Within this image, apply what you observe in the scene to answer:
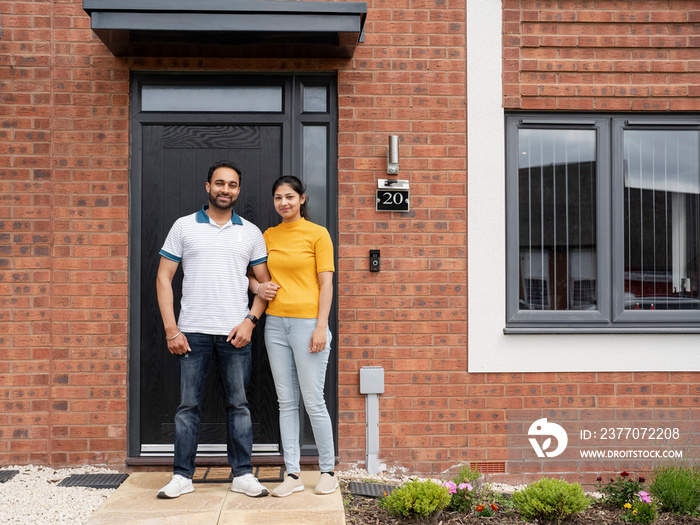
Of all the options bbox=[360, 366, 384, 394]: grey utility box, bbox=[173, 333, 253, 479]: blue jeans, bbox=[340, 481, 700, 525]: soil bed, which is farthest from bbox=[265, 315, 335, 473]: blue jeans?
bbox=[360, 366, 384, 394]: grey utility box

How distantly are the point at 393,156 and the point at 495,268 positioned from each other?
115 cm

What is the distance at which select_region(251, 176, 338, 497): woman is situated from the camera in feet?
12.6

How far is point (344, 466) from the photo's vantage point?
454 centimetres

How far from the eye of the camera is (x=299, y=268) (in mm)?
3867

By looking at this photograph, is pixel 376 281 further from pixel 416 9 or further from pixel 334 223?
pixel 416 9

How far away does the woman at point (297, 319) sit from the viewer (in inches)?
151

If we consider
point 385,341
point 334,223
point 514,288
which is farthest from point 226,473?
point 514,288

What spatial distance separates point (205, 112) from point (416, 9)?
180 cm

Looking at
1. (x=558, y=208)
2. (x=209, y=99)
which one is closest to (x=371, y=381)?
(x=558, y=208)

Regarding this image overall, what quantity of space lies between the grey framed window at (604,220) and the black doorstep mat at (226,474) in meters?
2.13

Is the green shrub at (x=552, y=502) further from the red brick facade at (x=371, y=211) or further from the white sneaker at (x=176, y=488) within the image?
the white sneaker at (x=176, y=488)

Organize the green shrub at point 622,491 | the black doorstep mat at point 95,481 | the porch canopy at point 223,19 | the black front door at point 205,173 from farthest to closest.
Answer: the black front door at point 205,173 < the black doorstep mat at point 95,481 < the porch canopy at point 223,19 < the green shrub at point 622,491

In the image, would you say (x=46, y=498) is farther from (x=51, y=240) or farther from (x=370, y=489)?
(x=370, y=489)

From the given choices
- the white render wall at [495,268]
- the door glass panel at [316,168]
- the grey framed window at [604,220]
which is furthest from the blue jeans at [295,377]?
the grey framed window at [604,220]
